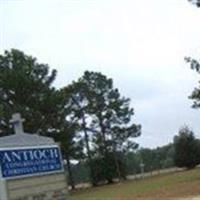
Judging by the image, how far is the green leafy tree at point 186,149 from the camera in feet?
241

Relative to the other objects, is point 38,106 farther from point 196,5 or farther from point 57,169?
point 57,169

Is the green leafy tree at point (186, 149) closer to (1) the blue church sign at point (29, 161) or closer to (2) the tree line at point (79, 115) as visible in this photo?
(2) the tree line at point (79, 115)

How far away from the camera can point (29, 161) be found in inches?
426

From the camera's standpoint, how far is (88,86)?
3177 inches

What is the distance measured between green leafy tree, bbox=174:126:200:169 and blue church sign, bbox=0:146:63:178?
62.4 meters

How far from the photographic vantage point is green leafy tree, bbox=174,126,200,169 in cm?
7356

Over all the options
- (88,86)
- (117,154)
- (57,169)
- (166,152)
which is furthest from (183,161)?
(57,169)

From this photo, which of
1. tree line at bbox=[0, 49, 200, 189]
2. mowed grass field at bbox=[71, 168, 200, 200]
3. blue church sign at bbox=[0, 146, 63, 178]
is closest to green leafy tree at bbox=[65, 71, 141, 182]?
tree line at bbox=[0, 49, 200, 189]

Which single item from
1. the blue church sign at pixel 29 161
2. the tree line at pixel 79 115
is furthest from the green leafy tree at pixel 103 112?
the blue church sign at pixel 29 161

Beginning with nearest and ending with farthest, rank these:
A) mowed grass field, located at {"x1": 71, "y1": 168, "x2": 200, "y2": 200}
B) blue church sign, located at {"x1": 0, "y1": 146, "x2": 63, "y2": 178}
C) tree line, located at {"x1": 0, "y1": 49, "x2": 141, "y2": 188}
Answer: blue church sign, located at {"x1": 0, "y1": 146, "x2": 63, "y2": 178}, mowed grass field, located at {"x1": 71, "y1": 168, "x2": 200, "y2": 200}, tree line, located at {"x1": 0, "y1": 49, "x2": 141, "y2": 188}

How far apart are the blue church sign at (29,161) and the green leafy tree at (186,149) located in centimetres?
6242

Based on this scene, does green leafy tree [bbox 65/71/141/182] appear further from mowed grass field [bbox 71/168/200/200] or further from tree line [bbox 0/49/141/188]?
mowed grass field [bbox 71/168/200/200]

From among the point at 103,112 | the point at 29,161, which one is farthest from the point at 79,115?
the point at 29,161

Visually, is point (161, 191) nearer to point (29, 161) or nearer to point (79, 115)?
point (29, 161)
